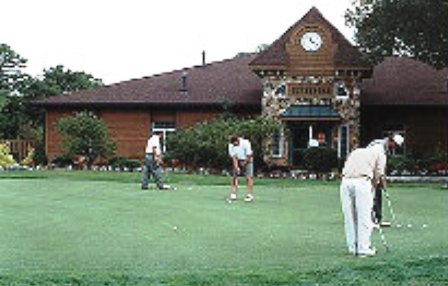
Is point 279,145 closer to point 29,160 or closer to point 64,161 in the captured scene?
point 64,161

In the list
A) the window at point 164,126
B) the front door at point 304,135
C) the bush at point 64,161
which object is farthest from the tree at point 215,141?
the window at point 164,126

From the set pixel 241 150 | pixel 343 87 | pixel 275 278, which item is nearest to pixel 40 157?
pixel 343 87

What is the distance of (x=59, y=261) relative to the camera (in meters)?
11.1

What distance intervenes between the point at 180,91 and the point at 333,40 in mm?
7906

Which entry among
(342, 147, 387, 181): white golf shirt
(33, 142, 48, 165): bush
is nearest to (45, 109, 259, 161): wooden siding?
(33, 142, 48, 165): bush

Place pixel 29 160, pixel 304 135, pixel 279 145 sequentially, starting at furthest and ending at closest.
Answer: pixel 29 160, pixel 304 135, pixel 279 145

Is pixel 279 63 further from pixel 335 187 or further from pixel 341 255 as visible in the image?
pixel 341 255

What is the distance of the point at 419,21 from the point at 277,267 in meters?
23.9

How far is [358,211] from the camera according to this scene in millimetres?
12273

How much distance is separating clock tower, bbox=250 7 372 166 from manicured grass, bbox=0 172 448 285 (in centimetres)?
1668

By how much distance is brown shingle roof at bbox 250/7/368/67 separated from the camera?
132 ft

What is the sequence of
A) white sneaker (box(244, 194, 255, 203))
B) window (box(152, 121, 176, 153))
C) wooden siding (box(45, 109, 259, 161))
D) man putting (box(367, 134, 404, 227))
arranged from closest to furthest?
man putting (box(367, 134, 404, 227))
white sneaker (box(244, 194, 255, 203))
window (box(152, 121, 176, 153))
wooden siding (box(45, 109, 259, 161))

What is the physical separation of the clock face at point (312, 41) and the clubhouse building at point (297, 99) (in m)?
0.04

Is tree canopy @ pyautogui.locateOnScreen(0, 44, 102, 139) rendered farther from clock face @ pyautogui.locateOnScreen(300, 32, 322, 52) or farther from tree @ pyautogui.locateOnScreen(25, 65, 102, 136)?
clock face @ pyautogui.locateOnScreen(300, 32, 322, 52)
